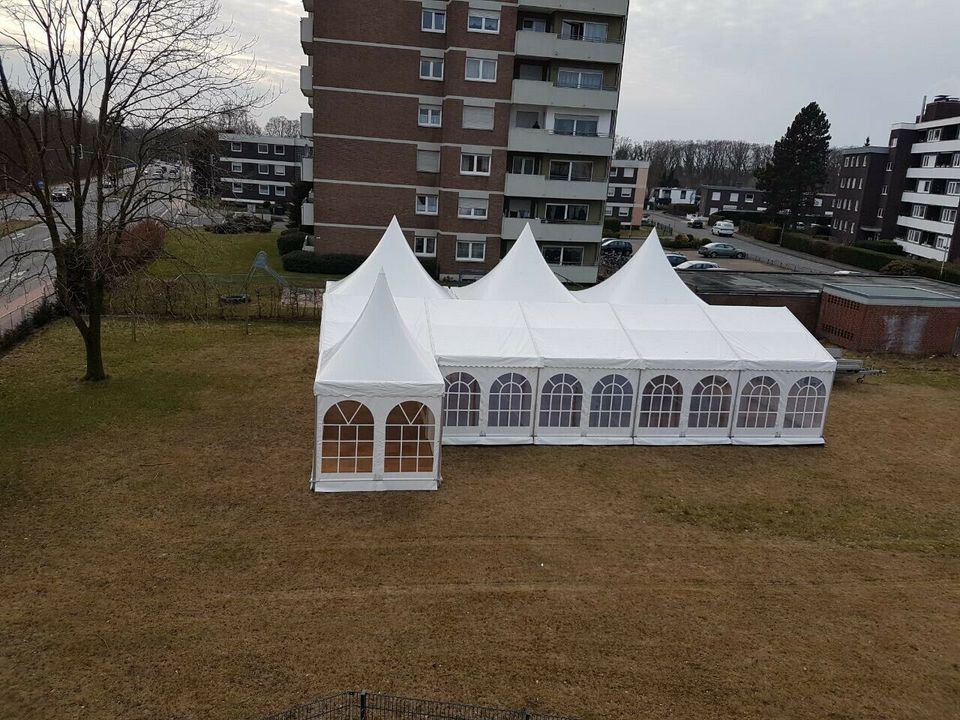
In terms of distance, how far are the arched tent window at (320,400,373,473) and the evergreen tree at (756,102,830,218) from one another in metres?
52.7

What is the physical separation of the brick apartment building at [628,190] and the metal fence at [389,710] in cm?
6010

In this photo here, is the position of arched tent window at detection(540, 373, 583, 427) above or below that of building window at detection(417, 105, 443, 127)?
below

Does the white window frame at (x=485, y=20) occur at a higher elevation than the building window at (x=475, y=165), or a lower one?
higher

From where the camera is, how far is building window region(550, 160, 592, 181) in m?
31.6

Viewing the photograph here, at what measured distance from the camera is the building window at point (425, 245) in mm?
31547

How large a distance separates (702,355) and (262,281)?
2010cm

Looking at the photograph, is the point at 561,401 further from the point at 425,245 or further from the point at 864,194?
the point at 864,194

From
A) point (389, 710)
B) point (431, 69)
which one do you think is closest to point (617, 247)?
point (431, 69)

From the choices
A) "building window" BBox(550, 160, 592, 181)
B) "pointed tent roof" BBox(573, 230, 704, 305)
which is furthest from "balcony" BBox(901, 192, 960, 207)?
"pointed tent roof" BBox(573, 230, 704, 305)

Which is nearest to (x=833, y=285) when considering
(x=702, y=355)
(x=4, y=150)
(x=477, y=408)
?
(x=702, y=355)

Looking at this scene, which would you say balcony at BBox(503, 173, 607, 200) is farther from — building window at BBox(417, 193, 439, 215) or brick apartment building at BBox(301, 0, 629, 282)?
building window at BBox(417, 193, 439, 215)

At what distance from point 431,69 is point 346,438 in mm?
22967

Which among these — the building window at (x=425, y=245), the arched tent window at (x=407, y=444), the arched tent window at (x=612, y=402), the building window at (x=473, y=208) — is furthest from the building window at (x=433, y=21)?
the arched tent window at (x=407, y=444)

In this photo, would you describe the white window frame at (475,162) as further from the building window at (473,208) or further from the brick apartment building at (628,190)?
the brick apartment building at (628,190)
